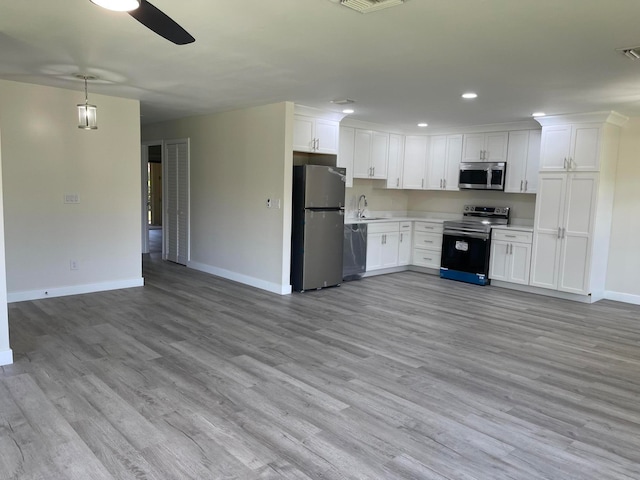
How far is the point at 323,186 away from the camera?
19.6 feet

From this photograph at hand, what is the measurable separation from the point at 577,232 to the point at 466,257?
1.60m

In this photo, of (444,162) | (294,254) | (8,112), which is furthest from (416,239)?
(8,112)

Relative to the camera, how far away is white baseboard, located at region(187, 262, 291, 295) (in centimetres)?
590

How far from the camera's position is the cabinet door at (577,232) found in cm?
583

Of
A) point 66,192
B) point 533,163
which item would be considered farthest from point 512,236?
point 66,192

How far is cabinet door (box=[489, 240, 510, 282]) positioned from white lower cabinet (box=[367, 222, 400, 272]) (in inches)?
60.1

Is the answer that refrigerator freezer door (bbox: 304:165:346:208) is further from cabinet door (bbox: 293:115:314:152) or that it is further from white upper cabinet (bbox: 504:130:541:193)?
white upper cabinet (bbox: 504:130:541:193)

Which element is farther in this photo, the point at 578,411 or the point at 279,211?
the point at 279,211

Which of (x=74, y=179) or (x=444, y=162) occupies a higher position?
(x=444, y=162)

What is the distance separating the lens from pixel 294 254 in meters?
6.02

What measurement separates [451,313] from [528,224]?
2646 millimetres

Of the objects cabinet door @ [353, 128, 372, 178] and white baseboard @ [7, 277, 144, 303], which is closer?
white baseboard @ [7, 277, 144, 303]

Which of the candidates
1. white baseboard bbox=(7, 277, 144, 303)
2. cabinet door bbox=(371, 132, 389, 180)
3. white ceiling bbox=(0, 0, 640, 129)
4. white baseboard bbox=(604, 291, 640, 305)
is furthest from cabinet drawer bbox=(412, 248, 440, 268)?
white baseboard bbox=(7, 277, 144, 303)

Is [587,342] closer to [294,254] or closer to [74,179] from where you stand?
[294,254]
